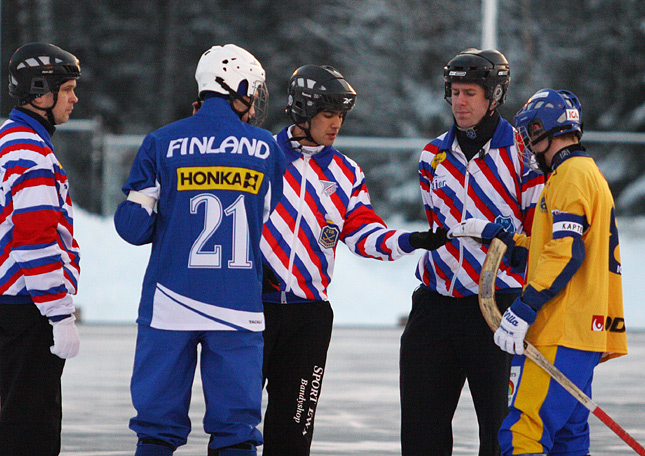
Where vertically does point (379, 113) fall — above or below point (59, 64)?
above

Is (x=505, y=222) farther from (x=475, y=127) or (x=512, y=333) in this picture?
(x=512, y=333)

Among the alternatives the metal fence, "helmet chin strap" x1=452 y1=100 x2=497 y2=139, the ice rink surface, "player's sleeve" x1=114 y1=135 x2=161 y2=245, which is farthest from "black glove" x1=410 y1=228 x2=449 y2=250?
the metal fence

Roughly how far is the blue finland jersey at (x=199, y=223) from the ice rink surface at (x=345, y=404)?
210cm

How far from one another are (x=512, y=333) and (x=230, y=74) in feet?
4.85

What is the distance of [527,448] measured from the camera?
162 inches

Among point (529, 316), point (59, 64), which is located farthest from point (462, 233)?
point (59, 64)

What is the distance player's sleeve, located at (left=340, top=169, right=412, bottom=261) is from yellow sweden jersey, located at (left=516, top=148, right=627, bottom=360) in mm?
714

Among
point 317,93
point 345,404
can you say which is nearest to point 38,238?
point 317,93

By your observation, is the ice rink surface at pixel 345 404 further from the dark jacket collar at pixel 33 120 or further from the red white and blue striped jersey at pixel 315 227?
the dark jacket collar at pixel 33 120

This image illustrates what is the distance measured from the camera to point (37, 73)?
180 inches

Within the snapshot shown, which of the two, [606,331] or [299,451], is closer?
[606,331]

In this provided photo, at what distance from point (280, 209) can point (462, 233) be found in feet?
2.65

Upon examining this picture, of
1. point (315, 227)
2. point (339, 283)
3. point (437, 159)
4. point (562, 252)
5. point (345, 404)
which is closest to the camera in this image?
point (562, 252)

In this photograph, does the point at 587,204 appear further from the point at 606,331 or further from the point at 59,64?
the point at 59,64
